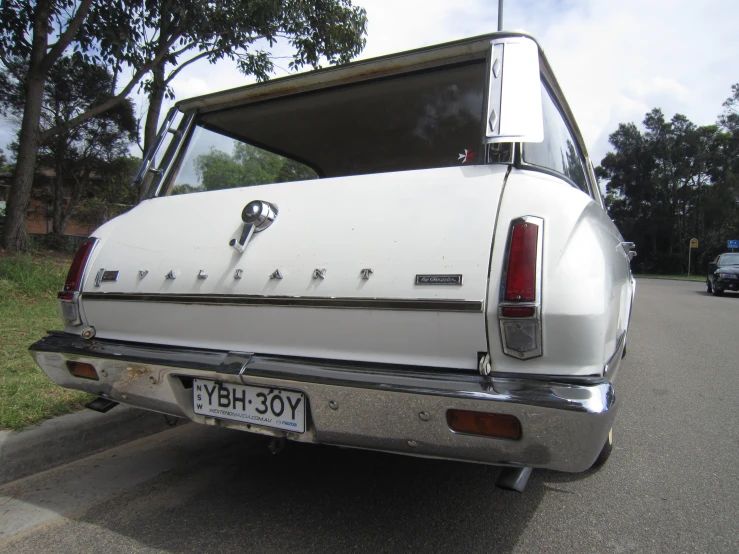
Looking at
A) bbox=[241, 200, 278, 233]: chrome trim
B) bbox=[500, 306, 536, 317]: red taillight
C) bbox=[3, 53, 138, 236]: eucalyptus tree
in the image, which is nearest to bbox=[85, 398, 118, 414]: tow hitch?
bbox=[241, 200, 278, 233]: chrome trim

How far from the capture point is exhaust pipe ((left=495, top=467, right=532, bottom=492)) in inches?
68.2

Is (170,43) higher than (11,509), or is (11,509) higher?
(170,43)

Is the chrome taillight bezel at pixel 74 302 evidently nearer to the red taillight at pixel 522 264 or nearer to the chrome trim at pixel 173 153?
the chrome trim at pixel 173 153

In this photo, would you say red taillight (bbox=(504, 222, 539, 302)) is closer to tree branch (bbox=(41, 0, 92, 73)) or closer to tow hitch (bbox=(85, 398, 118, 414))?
tow hitch (bbox=(85, 398, 118, 414))

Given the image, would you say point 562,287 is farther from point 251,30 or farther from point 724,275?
point 724,275

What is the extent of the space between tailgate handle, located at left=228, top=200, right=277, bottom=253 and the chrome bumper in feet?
1.50

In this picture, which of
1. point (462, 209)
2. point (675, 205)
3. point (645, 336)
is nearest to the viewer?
point (462, 209)

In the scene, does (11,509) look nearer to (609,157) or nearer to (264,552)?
(264,552)

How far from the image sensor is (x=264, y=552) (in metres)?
1.97

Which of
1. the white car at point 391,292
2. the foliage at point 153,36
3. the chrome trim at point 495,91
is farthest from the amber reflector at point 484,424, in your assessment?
the foliage at point 153,36

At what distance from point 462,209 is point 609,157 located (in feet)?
188

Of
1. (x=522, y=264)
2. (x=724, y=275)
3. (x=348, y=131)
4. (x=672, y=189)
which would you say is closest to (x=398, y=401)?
(x=522, y=264)

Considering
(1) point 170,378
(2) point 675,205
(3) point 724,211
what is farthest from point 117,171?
(2) point 675,205

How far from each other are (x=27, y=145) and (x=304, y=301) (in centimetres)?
891
